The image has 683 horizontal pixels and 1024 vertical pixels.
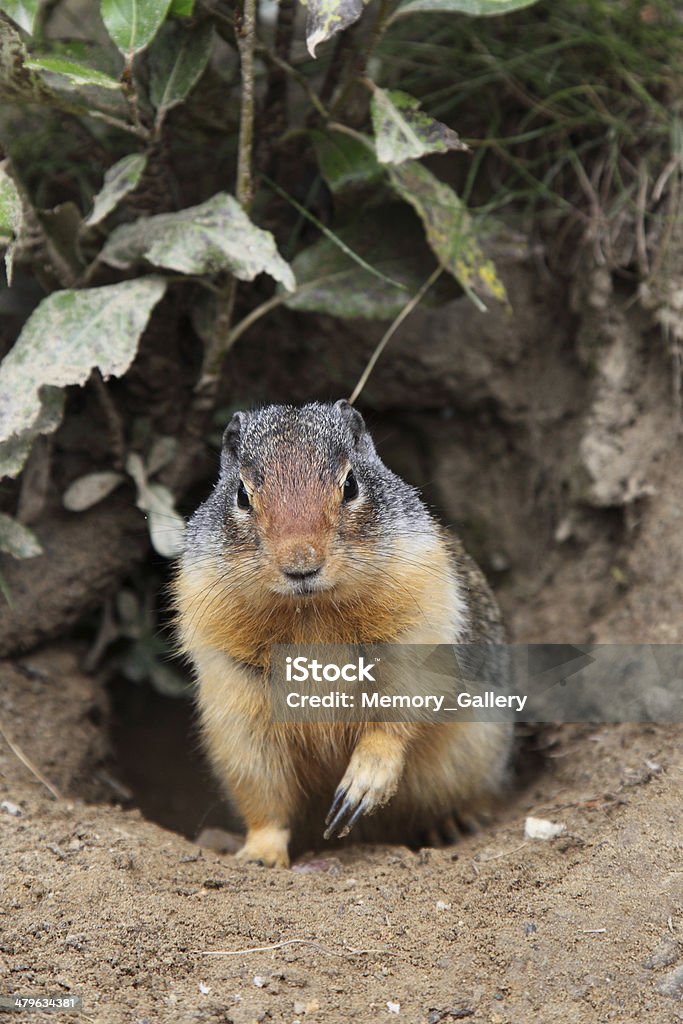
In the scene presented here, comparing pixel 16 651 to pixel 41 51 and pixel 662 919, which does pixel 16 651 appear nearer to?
pixel 41 51

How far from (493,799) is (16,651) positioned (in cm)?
274

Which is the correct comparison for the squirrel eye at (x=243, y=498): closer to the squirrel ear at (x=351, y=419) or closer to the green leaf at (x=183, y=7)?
the squirrel ear at (x=351, y=419)

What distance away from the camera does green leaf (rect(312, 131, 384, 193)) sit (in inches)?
223

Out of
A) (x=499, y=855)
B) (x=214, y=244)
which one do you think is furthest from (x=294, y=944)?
(x=214, y=244)

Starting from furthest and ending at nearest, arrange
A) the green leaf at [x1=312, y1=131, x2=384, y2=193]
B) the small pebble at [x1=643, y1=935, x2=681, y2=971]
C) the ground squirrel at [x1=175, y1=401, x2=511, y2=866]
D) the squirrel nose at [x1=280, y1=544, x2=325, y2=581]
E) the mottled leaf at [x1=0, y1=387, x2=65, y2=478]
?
the green leaf at [x1=312, y1=131, x2=384, y2=193]
the mottled leaf at [x1=0, y1=387, x2=65, y2=478]
the ground squirrel at [x1=175, y1=401, x2=511, y2=866]
the squirrel nose at [x1=280, y1=544, x2=325, y2=581]
the small pebble at [x1=643, y1=935, x2=681, y2=971]

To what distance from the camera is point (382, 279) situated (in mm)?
5898

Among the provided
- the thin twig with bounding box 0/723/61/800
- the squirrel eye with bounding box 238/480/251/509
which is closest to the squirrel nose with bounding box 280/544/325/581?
the squirrel eye with bounding box 238/480/251/509

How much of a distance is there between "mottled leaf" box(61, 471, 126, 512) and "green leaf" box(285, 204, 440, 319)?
1.42 m

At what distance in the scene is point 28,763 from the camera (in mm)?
5402

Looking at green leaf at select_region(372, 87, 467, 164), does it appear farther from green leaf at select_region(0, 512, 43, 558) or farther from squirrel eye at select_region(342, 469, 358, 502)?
green leaf at select_region(0, 512, 43, 558)

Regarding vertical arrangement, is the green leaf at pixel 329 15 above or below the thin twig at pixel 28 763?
above

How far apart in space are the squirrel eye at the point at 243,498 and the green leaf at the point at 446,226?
1780mm

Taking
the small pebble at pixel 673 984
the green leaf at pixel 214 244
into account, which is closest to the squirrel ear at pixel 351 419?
the green leaf at pixel 214 244

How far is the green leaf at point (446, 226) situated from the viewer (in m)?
5.50
